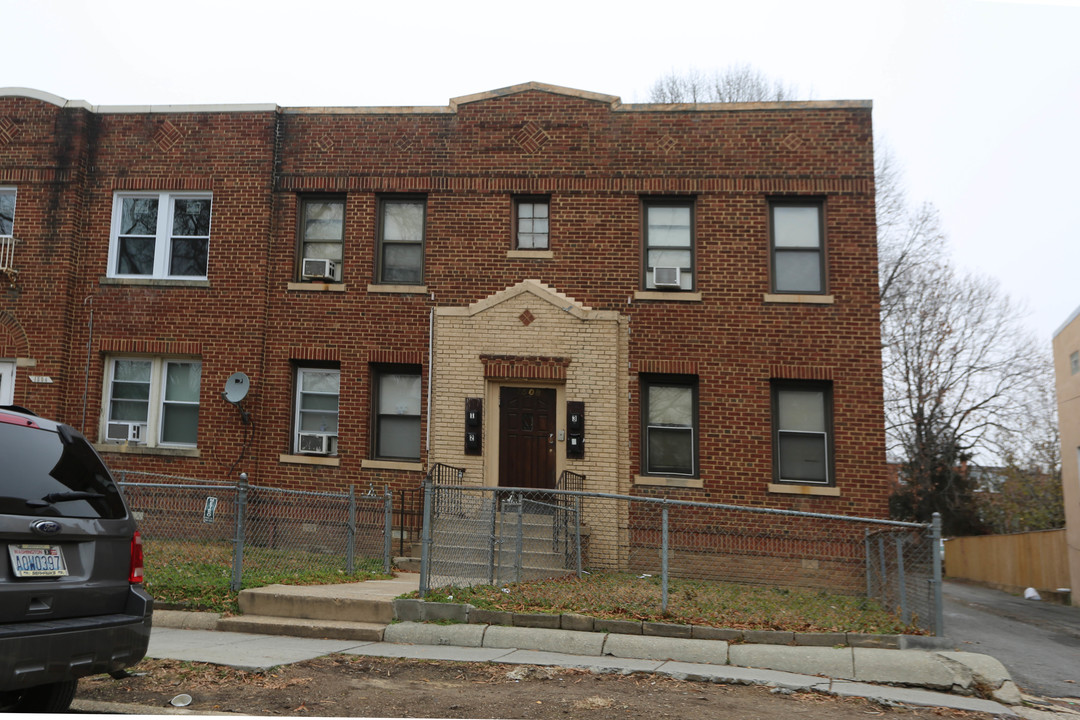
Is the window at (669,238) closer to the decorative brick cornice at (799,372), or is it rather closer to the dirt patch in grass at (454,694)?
the decorative brick cornice at (799,372)

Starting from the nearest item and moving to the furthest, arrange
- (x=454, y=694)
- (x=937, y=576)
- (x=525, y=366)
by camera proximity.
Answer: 1. (x=454, y=694)
2. (x=937, y=576)
3. (x=525, y=366)

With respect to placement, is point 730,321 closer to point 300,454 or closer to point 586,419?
point 586,419

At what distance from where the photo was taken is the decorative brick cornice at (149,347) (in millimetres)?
15156

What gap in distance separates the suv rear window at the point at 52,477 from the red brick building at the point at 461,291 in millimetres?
9357

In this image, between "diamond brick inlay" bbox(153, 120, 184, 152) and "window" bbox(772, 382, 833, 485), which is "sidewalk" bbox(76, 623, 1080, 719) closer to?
"window" bbox(772, 382, 833, 485)

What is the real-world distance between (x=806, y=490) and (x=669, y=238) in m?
4.75

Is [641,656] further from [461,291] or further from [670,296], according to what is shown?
[461,291]

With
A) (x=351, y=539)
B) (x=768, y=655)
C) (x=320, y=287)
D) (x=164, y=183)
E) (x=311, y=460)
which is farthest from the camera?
(x=164, y=183)

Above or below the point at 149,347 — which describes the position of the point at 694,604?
below

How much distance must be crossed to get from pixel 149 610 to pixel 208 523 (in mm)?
5785

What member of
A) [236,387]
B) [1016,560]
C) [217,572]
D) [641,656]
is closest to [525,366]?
[236,387]

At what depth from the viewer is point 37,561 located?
462 cm

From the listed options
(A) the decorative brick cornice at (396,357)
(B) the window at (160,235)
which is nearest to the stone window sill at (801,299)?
(A) the decorative brick cornice at (396,357)

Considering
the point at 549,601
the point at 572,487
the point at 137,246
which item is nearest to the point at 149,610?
the point at 549,601
